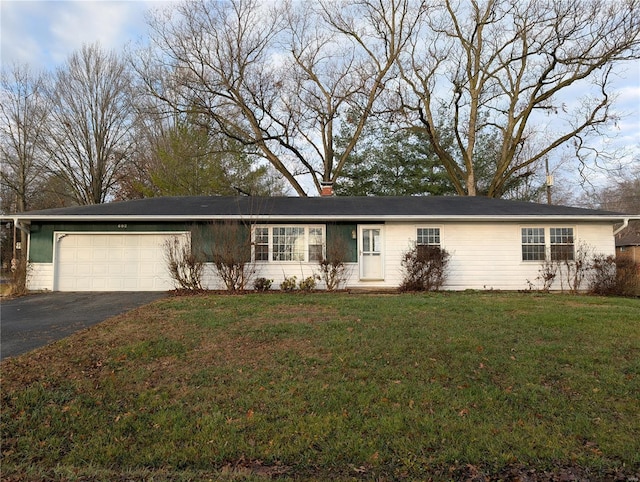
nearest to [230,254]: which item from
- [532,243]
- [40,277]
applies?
[40,277]

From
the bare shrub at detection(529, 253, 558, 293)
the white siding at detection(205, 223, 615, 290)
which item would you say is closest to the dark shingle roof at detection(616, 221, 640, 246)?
the white siding at detection(205, 223, 615, 290)

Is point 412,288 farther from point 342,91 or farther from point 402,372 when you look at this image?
point 342,91

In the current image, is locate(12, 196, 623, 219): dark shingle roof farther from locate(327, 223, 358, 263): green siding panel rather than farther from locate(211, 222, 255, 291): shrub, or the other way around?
locate(211, 222, 255, 291): shrub

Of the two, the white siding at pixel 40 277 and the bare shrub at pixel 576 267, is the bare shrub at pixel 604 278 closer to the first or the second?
the bare shrub at pixel 576 267

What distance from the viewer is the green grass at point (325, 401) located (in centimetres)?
301

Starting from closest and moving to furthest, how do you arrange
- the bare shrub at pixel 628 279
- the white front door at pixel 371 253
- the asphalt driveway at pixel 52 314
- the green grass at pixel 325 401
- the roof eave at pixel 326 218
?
the green grass at pixel 325 401 → the asphalt driveway at pixel 52 314 → the bare shrub at pixel 628 279 → the roof eave at pixel 326 218 → the white front door at pixel 371 253

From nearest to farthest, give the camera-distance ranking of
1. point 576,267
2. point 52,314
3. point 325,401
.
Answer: point 325,401 → point 52,314 → point 576,267

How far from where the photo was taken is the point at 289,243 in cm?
1277

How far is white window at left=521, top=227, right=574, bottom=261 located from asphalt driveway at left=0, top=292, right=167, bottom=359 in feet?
34.7

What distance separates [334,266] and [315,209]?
87.7 inches

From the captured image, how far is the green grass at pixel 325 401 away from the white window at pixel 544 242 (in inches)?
241

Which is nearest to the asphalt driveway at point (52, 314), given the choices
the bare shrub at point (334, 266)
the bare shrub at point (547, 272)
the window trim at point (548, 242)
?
the bare shrub at point (334, 266)

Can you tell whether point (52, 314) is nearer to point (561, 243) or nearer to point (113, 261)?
point (113, 261)

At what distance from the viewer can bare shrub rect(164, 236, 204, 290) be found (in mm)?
11312
